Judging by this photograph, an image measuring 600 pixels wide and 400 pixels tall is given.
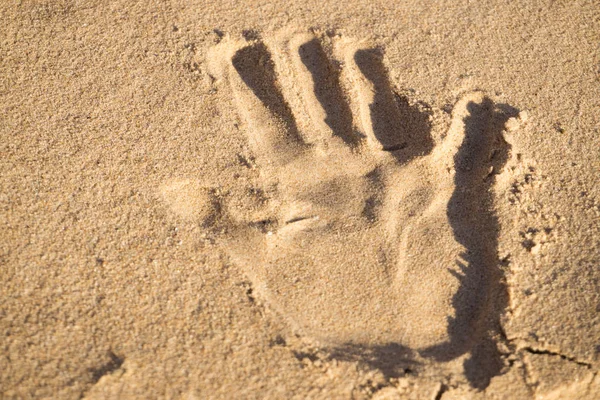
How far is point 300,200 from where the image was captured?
1.97 m

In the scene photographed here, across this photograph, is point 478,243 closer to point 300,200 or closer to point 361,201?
point 361,201

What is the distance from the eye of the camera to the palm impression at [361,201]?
71.3 inches

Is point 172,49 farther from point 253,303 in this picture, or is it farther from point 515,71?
point 515,71

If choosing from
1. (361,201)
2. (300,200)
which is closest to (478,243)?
(361,201)

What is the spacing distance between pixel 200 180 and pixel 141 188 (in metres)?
0.20

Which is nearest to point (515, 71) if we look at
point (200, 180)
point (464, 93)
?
point (464, 93)

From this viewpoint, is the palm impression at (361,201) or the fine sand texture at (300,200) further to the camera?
the palm impression at (361,201)

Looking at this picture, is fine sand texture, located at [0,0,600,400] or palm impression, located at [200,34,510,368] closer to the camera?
fine sand texture, located at [0,0,600,400]

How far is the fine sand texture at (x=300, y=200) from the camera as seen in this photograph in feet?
5.56

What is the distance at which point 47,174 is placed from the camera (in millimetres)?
1934

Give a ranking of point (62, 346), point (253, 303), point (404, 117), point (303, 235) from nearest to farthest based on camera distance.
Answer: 1. point (62, 346)
2. point (253, 303)
3. point (303, 235)
4. point (404, 117)

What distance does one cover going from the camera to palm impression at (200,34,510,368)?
1.81 meters

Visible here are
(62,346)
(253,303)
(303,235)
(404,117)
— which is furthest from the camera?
(404,117)

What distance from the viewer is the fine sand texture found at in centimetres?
169
